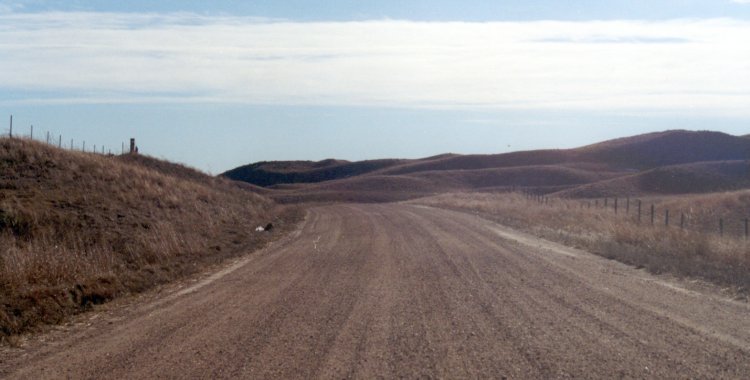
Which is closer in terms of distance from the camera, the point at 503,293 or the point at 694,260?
the point at 503,293

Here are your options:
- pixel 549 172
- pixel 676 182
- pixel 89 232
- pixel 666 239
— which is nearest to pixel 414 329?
pixel 89 232

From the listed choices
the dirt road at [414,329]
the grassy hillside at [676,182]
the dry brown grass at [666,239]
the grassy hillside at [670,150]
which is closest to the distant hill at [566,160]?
the grassy hillside at [670,150]

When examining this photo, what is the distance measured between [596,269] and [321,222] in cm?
2040

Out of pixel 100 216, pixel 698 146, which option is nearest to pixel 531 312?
pixel 100 216

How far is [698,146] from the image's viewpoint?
131500 millimetres

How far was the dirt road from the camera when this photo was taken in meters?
8.57

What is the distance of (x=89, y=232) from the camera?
2042 cm

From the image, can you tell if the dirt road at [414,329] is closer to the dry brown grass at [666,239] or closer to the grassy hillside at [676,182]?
the dry brown grass at [666,239]

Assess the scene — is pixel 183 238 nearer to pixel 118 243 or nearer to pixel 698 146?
pixel 118 243

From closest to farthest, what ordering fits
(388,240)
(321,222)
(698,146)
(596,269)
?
1. (596,269)
2. (388,240)
3. (321,222)
4. (698,146)

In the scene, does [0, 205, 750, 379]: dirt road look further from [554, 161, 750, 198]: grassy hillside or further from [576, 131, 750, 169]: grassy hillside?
[576, 131, 750, 169]: grassy hillside

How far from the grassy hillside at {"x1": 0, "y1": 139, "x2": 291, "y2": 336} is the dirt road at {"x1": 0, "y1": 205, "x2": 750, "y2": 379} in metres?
1.21

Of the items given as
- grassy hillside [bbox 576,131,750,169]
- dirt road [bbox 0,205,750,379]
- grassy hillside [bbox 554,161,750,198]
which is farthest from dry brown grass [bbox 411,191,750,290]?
grassy hillside [bbox 576,131,750,169]

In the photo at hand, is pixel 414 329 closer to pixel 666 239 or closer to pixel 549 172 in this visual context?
pixel 666 239
